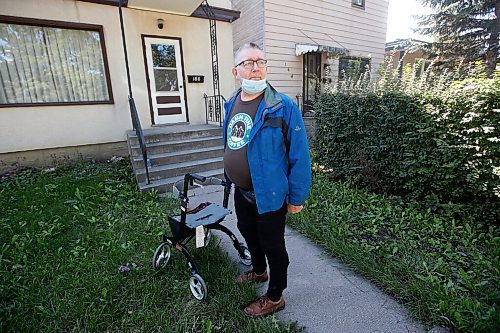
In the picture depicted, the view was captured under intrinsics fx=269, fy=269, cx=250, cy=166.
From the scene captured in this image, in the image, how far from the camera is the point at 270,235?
165 cm

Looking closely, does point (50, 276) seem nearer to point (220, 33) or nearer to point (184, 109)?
point (184, 109)

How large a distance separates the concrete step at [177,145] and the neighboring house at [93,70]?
1.64 m

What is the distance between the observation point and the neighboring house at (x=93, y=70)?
5.14 meters

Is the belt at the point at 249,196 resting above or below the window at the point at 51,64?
below

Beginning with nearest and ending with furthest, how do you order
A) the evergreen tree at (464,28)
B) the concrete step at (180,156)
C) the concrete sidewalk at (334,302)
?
the concrete sidewalk at (334,302), the concrete step at (180,156), the evergreen tree at (464,28)

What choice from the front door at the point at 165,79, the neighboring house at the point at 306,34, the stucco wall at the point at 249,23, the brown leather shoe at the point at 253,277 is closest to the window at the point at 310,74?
the neighboring house at the point at 306,34

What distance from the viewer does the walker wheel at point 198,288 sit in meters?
1.93

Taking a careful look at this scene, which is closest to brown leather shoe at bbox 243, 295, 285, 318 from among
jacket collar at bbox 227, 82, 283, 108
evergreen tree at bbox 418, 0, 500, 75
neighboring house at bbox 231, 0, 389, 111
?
jacket collar at bbox 227, 82, 283, 108

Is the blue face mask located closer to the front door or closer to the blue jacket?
the blue jacket

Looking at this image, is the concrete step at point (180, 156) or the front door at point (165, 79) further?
the front door at point (165, 79)

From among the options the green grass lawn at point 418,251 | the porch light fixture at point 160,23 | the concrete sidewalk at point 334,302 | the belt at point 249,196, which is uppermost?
the porch light fixture at point 160,23

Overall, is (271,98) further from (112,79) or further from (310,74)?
(310,74)

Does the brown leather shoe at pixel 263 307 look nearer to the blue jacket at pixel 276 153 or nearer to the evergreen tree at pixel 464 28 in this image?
the blue jacket at pixel 276 153

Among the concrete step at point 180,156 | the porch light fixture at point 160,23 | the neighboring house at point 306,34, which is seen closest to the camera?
the concrete step at point 180,156
